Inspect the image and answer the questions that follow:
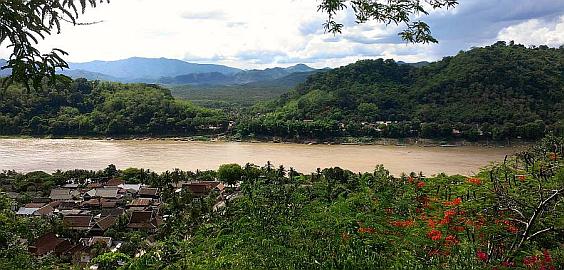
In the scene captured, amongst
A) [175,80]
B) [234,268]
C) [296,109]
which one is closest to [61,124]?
[296,109]

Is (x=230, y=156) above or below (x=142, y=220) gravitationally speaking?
above

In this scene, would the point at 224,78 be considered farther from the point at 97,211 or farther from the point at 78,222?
the point at 78,222

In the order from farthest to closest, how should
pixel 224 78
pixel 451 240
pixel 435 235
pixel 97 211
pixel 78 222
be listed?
pixel 224 78 < pixel 97 211 < pixel 78 222 < pixel 435 235 < pixel 451 240

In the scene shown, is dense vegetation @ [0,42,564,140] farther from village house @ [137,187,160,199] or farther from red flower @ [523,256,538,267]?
red flower @ [523,256,538,267]

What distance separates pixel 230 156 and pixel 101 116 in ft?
50.9

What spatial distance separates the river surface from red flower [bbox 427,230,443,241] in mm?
14802

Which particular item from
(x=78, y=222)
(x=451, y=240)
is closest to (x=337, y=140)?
(x=78, y=222)

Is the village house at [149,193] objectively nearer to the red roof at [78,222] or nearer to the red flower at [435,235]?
the red roof at [78,222]

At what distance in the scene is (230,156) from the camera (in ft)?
84.6

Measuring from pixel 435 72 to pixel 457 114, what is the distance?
10.1 m

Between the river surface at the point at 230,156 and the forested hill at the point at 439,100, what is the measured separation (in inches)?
88.2

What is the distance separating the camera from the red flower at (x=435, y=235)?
5.06 meters

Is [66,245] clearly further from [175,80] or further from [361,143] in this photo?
[175,80]

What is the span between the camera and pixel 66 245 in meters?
11.2
